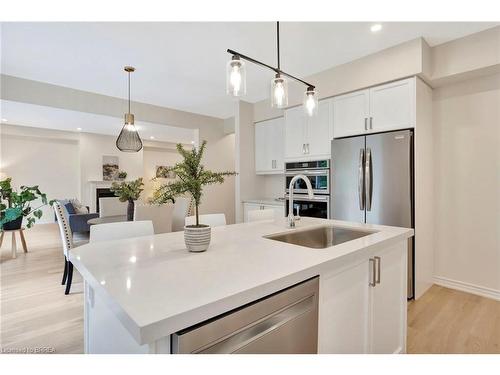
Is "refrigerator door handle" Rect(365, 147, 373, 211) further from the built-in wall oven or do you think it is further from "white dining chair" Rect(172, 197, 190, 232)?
"white dining chair" Rect(172, 197, 190, 232)

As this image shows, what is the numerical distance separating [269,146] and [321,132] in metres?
1.16

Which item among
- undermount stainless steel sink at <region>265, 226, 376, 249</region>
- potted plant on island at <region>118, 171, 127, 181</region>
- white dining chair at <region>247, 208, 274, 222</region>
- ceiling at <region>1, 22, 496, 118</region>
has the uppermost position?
ceiling at <region>1, 22, 496, 118</region>

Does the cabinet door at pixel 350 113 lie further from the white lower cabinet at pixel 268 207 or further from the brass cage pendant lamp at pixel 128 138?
the brass cage pendant lamp at pixel 128 138

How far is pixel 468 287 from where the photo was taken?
2.83 m

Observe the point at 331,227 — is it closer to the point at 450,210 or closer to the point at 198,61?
the point at 450,210

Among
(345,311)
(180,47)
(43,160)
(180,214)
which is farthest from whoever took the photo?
(43,160)

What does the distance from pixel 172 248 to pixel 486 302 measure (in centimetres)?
310

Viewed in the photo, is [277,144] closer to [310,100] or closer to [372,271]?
[310,100]

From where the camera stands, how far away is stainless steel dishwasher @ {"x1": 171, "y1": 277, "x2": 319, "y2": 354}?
73 centimetres

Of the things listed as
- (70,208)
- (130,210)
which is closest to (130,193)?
(130,210)

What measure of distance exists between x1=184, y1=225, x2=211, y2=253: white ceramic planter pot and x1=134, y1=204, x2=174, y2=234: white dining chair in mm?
2118

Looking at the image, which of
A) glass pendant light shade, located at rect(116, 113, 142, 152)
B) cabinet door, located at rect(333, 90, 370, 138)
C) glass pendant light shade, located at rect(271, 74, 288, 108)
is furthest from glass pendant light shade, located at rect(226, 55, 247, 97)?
glass pendant light shade, located at rect(116, 113, 142, 152)

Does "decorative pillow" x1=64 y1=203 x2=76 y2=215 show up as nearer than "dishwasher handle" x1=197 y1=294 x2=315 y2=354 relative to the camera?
No

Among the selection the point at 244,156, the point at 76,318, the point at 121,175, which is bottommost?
the point at 76,318
